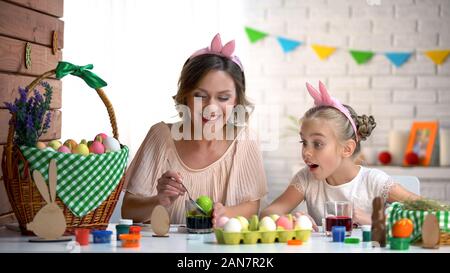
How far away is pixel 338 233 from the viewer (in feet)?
5.93

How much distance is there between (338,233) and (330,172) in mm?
622

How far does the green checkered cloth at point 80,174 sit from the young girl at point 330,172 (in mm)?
614

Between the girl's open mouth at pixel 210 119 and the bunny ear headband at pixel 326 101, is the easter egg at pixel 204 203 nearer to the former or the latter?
the girl's open mouth at pixel 210 119

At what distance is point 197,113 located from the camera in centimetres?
241

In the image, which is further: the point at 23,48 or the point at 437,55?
the point at 437,55

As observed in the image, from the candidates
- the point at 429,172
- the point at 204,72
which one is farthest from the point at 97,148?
the point at 429,172

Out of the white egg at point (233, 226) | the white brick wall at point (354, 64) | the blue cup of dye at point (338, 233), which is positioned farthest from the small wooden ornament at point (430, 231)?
the white brick wall at point (354, 64)

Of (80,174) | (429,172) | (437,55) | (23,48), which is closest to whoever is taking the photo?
(80,174)

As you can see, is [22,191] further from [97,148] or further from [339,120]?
[339,120]

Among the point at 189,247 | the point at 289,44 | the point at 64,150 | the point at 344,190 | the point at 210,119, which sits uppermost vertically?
the point at 289,44

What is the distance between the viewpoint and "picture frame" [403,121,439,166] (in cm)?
459

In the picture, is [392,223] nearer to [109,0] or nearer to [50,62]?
[50,62]

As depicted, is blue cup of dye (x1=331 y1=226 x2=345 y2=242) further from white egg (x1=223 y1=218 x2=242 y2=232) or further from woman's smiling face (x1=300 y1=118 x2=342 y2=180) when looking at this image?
woman's smiling face (x1=300 y1=118 x2=342 y2=180)
